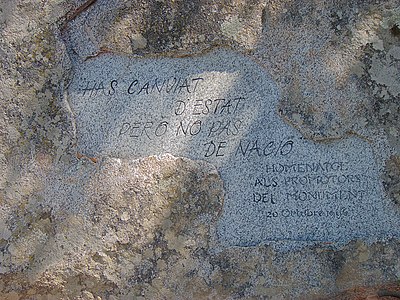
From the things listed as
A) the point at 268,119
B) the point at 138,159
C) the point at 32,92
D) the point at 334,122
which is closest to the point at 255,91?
the point at 268,119

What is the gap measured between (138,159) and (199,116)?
0.91 feet

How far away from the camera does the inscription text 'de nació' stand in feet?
6.55

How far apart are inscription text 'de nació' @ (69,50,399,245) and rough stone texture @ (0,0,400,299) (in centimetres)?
5

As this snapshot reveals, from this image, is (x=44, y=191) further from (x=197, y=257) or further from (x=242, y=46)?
(x=242, y=46)

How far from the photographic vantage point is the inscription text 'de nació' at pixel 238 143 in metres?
2.00

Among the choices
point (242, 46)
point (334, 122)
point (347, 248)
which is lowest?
point (347, 248)

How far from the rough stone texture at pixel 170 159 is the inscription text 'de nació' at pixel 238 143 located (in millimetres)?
49

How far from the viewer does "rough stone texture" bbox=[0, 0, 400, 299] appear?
1.97 meters

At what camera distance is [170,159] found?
203 cm

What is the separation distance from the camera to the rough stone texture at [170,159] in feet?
6.48

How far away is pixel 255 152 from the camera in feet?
6.68

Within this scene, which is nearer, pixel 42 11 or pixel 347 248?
pixel 347 248

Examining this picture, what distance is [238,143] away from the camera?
205 centimetres

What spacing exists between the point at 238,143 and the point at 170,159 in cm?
26
